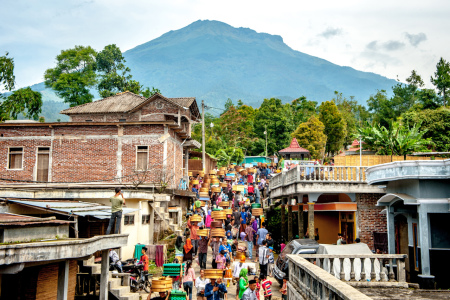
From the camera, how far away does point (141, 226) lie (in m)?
22.3

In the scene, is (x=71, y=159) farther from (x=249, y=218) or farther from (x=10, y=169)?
(x=249, y=218)

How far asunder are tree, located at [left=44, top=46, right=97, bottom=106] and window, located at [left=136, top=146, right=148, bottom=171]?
3597 cm

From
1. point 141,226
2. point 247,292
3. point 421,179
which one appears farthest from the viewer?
point 141,226

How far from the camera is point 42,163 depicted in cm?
2908

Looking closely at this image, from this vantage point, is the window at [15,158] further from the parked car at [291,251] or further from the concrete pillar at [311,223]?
the parked car at [291,251]

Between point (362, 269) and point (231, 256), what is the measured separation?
9.20 metres

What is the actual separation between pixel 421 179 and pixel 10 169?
79.9 feet

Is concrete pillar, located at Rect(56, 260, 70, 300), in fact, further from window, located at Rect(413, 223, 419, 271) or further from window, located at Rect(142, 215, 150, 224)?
window, located at Rect(142, 215, 150, 224)

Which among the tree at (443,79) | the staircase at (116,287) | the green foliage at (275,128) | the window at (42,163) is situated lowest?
the staircase at (116,287)

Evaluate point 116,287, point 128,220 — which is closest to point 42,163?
point 128,220

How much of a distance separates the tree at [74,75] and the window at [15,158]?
33.0m

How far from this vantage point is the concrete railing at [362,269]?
11.8 metres

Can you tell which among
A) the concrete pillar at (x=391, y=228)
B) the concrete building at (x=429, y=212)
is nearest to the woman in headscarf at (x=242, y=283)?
the concrete building at (x=429, y=212)

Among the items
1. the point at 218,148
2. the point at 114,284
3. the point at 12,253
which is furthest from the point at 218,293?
the point at 218,148
